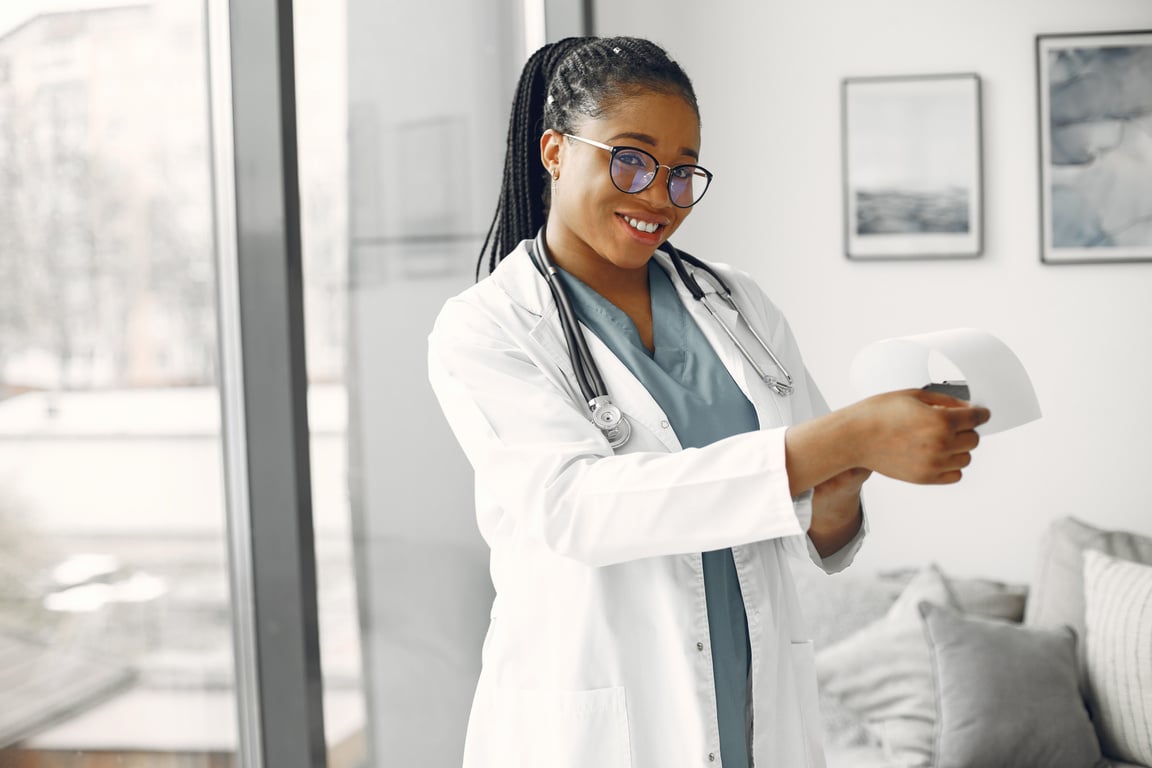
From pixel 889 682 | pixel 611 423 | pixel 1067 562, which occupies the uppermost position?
pixel 611 423

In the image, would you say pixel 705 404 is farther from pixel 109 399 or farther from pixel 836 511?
pixel 109 399

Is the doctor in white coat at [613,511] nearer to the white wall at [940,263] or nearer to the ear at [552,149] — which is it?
the ear at [552,149]

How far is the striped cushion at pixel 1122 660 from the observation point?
92.8 inches

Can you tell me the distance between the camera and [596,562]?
106 centimetres

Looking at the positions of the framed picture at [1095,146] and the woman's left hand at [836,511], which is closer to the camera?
the woman's left hand at [836,511]

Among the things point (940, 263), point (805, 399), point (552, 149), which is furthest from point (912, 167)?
point (552, 149)

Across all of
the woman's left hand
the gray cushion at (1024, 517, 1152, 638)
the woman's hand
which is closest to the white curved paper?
the woman's hand

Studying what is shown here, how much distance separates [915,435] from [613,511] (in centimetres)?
28

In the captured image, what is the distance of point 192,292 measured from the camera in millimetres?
1434

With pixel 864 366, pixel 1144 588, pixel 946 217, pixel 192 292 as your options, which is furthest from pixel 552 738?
pixel 946 217

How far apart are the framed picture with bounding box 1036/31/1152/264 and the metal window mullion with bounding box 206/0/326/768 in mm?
2344

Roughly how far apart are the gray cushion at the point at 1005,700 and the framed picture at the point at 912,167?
1.14m

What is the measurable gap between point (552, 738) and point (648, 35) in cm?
251

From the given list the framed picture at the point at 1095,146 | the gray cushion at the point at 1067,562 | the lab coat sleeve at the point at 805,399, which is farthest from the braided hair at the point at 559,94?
the framed picture at the point at 1095,146
